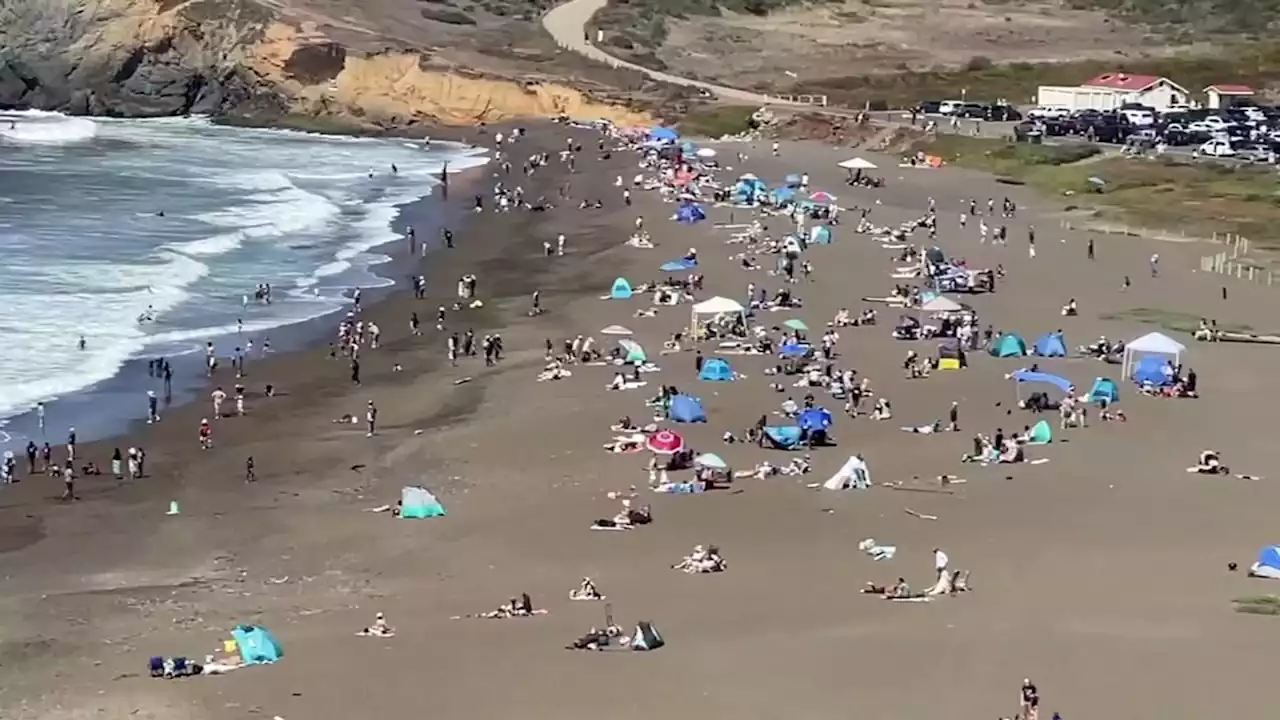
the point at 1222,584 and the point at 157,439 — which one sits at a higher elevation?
the point at 1222,584

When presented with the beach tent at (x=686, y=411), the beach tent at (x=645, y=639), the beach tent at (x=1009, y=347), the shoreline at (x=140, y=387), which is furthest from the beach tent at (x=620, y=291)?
the beach tent at (x=645, y=639)

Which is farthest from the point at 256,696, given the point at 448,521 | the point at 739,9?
the point at 739,9

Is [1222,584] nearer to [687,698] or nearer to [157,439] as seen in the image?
[687,698]

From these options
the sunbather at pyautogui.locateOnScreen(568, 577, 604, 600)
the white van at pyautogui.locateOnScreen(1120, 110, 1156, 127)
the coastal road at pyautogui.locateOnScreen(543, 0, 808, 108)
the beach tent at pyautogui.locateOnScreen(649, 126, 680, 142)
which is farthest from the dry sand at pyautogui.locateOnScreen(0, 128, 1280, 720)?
the coastal road at pyautogui.locateOnScreen(543, 0, 808, 108)

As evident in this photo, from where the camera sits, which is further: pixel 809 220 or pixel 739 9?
pixel 739 9

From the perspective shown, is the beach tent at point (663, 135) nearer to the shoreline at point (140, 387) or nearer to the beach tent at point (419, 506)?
the shoreline at point (140, 387)
